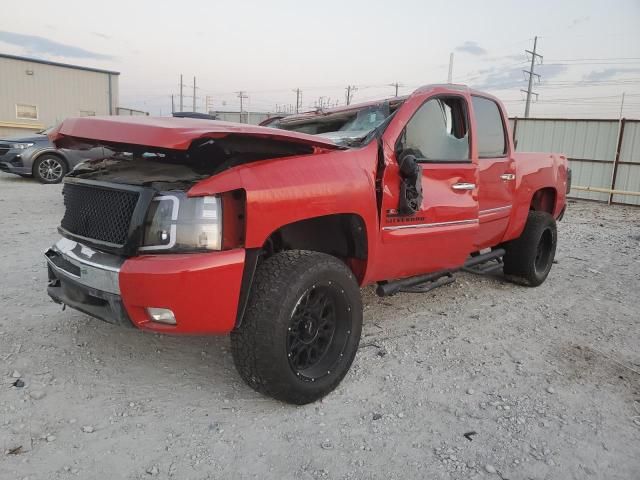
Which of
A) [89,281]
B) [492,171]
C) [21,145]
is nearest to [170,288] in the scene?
[89,281]

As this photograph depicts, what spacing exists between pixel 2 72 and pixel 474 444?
2954cm

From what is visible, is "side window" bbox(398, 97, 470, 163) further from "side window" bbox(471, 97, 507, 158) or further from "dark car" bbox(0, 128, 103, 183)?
"dark car" bbox(0, 128, 103, 183)

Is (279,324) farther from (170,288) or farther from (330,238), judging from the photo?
(330,238)

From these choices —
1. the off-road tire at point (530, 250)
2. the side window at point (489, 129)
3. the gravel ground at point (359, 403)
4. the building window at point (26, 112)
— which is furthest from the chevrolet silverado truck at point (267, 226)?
the building window at point (26, 112)

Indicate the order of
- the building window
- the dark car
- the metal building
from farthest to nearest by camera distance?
A: the building window → the metal building → the dark car

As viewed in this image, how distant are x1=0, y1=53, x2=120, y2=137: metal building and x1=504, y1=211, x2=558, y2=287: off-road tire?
2539cm

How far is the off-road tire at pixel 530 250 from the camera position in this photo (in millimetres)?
4961

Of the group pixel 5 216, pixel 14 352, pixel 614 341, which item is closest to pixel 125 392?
pixel 14 352

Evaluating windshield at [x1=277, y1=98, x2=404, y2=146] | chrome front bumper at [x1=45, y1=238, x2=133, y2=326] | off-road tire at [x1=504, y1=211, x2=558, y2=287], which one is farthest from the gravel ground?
windshield at [x1=277, y1=98, x2=404, y2=146]

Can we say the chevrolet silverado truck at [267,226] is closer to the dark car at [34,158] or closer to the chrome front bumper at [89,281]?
the chrome front bumper at [89,281]

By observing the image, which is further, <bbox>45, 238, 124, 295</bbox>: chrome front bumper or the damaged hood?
<bbox>45, 238, 124, 295</bbox>: chrome front bumper

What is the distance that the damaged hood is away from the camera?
7.38 feet

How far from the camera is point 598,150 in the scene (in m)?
14.5

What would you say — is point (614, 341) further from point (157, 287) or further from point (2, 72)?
point (2, 72)
